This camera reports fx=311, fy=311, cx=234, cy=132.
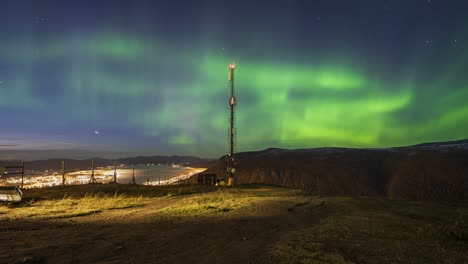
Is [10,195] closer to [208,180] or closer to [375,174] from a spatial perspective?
[208,180]

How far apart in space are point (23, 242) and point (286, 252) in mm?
6307

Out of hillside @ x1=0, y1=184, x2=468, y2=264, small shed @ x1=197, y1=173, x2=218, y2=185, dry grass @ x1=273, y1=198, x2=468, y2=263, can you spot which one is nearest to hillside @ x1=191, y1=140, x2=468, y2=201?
small shed @ x1=197, y1=173, x2=218, y2=185

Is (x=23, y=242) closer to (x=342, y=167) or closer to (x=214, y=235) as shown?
(x=214, y=235)

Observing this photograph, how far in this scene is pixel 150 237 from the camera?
26.5 feet

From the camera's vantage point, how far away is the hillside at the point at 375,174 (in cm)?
4559

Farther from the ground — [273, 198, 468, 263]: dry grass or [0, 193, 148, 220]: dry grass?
[273, 198, 468, 263]: dry grass

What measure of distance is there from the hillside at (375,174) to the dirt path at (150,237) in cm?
3101

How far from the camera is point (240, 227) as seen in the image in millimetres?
9180

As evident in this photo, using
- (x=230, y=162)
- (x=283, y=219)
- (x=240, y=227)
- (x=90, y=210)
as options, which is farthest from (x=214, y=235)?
(x=230, y=162)

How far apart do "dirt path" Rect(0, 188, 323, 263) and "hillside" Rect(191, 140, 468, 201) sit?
1221 inches

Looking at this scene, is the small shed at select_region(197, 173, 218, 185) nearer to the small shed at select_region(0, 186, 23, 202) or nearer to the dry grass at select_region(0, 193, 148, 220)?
the dry grass at select_region(0, 193, 148, 220)

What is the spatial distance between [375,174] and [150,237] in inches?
2305

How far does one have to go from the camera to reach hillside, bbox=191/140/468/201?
45.6 meters

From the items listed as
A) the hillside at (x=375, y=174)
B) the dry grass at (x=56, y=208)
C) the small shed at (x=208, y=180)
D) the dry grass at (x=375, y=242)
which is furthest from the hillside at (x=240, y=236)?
the hillside at (x=375, y=174)
